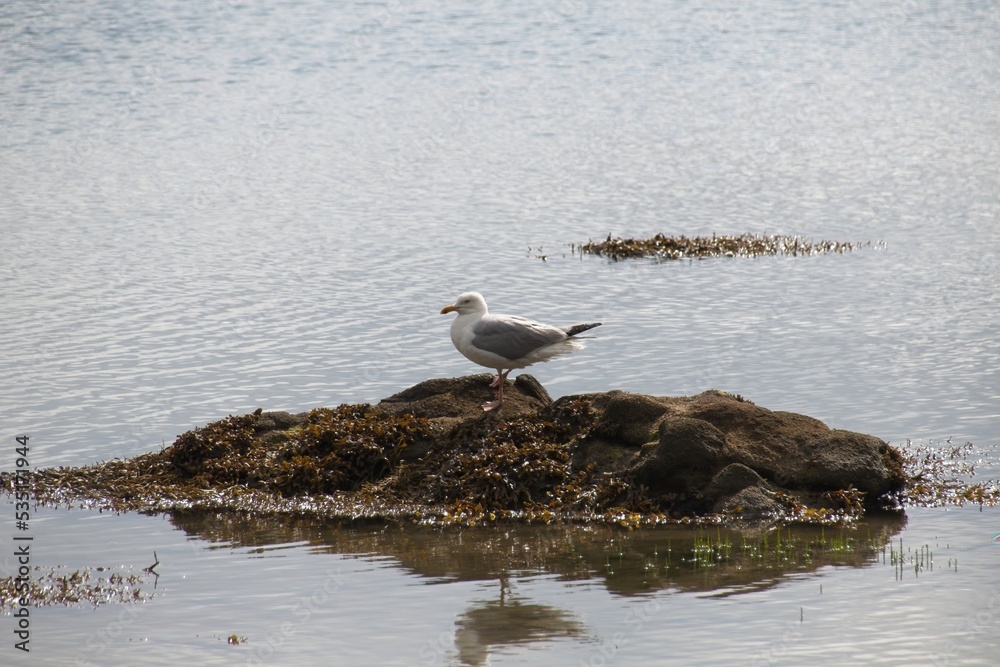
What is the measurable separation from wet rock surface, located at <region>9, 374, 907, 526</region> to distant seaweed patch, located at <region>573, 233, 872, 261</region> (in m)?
13.6

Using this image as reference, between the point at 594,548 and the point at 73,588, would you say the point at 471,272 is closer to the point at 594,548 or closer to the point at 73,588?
the point at 594,548

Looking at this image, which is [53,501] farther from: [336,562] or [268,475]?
[336,562]

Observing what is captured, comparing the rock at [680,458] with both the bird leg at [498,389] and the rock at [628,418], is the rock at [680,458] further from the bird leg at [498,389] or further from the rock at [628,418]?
the bird leg at [498,389]

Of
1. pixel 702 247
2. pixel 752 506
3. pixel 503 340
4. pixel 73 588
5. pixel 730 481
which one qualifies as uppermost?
pixel 702 247

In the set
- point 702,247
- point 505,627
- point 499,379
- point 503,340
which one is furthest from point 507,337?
point 702,247

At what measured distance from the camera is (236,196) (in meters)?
37.7

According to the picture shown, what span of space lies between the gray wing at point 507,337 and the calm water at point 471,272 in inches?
97.1

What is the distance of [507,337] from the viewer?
1489 centimetres

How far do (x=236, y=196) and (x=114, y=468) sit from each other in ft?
75.6

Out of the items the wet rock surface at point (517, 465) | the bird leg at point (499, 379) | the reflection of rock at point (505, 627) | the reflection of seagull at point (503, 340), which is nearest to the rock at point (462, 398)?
the wet rock surface at point (517, 465)

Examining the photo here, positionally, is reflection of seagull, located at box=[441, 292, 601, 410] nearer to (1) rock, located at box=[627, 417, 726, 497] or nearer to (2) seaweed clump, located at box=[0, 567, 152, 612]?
(1) rock, located at box=[627, 417, 726, 497]

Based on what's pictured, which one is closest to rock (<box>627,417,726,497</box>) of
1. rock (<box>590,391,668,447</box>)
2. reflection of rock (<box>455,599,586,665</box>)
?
rock (<box>590,391,668,447</box>)

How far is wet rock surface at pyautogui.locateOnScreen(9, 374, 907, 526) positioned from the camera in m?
13.7

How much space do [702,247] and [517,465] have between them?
16.0 meters
